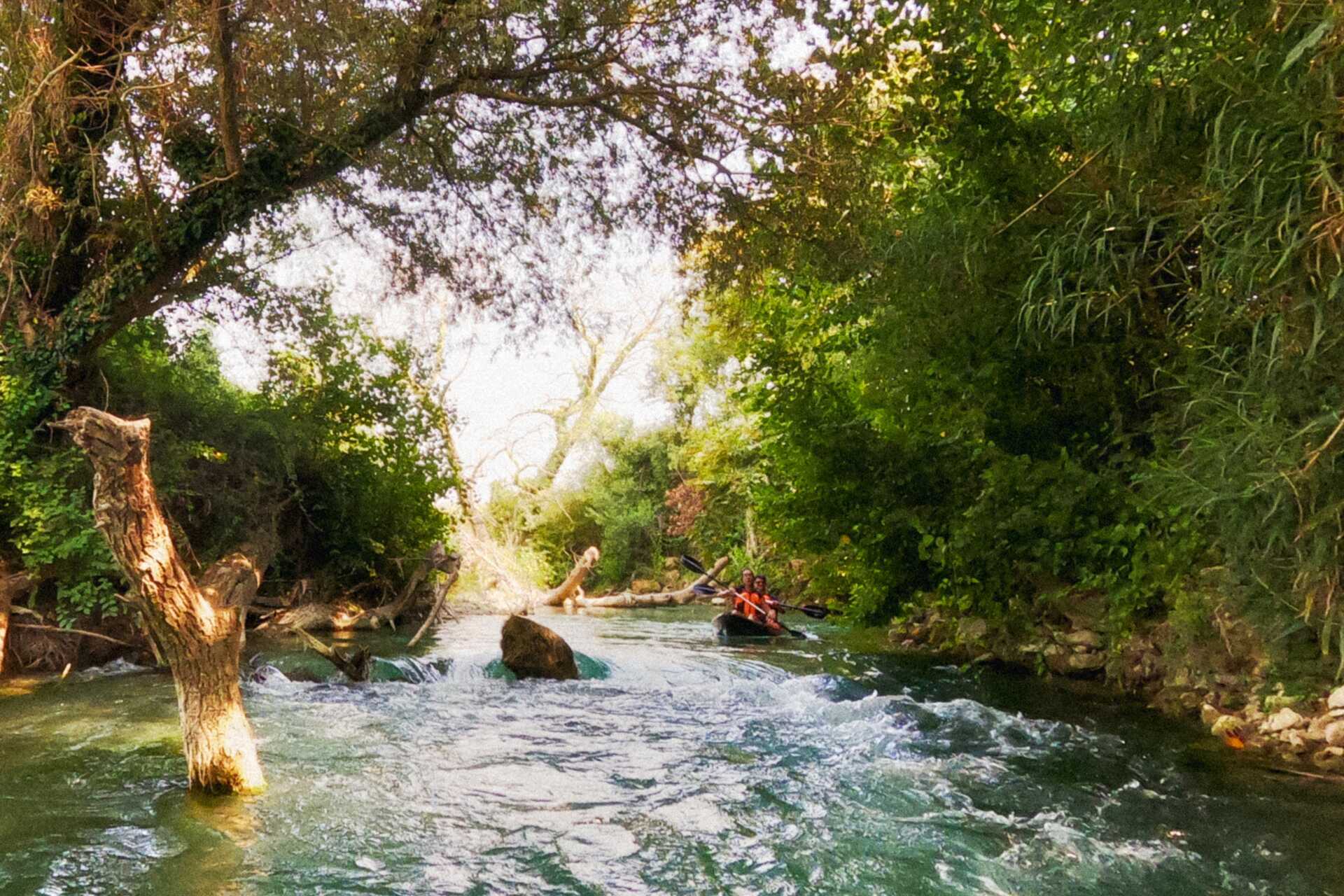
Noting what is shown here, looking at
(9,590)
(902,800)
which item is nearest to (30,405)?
(9,590)

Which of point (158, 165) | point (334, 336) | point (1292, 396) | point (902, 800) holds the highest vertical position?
point (158, 165)

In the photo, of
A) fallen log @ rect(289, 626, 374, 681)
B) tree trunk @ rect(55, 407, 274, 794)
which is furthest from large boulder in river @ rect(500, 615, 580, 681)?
tree trunk @ rect(55, 407, 274, 794)

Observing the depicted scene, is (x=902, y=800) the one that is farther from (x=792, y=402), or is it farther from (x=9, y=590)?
(x=9, y=590)

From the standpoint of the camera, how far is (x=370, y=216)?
870cm

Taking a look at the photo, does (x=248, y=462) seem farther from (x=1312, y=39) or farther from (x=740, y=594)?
(x=1312, y=39)

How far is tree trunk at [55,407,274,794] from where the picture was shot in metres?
3.85

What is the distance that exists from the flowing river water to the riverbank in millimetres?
339

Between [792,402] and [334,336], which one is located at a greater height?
[334,336]

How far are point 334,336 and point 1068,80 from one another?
324 inches

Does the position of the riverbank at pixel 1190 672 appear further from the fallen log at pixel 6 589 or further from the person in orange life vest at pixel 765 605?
the fallen log at pixel 6 589

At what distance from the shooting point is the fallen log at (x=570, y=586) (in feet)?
60.8

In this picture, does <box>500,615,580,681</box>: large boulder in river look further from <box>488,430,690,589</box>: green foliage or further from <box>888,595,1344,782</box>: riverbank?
A: <box>488,430,690,589</box>: green foliage

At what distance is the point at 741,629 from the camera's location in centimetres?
1287

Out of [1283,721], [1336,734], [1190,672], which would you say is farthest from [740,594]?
[1336,734]
